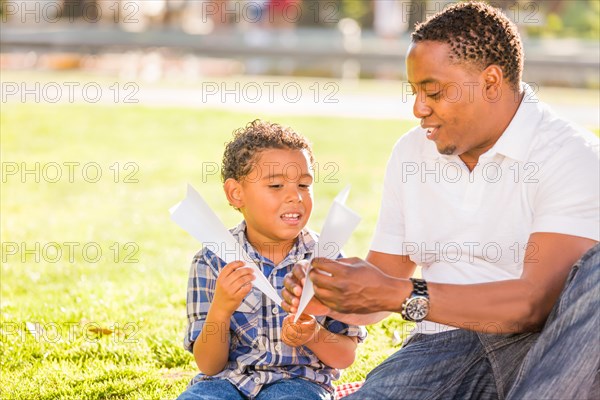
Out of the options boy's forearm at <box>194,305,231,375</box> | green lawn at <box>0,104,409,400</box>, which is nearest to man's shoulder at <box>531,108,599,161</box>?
boy's forearm at <box>194,305,231,375</box>

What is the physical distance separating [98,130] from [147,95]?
100 inches

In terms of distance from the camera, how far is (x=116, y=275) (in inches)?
236

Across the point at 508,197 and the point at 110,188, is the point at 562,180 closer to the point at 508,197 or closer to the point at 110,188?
the point at 508,197

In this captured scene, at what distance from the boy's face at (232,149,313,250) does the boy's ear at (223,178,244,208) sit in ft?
0.20

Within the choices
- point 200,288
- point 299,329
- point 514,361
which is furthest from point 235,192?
point 514,361

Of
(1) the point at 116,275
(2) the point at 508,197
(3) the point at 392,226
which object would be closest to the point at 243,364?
(3) the point at 392,226

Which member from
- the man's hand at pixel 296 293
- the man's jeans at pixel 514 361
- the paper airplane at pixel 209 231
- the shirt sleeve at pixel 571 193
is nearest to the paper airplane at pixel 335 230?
the man's hand at pixel 296 293

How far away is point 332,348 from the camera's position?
3.29 metres

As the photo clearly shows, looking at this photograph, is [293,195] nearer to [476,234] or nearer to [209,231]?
[209,231]

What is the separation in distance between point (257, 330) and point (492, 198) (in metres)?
0.92

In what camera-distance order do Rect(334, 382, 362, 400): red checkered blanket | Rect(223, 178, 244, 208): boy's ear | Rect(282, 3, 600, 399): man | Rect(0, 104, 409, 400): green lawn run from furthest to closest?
Rect(0, 104, 409, 400): green lawn < Rect(334, 382, 362, 400): red checkered blanket < Rect(223, 178, 244, 208): boy's ear < Rect(282, 3, 600, 399): man

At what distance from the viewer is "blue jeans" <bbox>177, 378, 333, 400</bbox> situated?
10.6ft

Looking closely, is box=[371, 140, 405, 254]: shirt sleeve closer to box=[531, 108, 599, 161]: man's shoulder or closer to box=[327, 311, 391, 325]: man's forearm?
box=[327, 311, 391, 325]: man's forearm

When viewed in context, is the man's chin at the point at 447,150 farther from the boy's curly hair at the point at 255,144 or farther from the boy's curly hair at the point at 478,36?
the boy's curly hair at the point at 255,144
